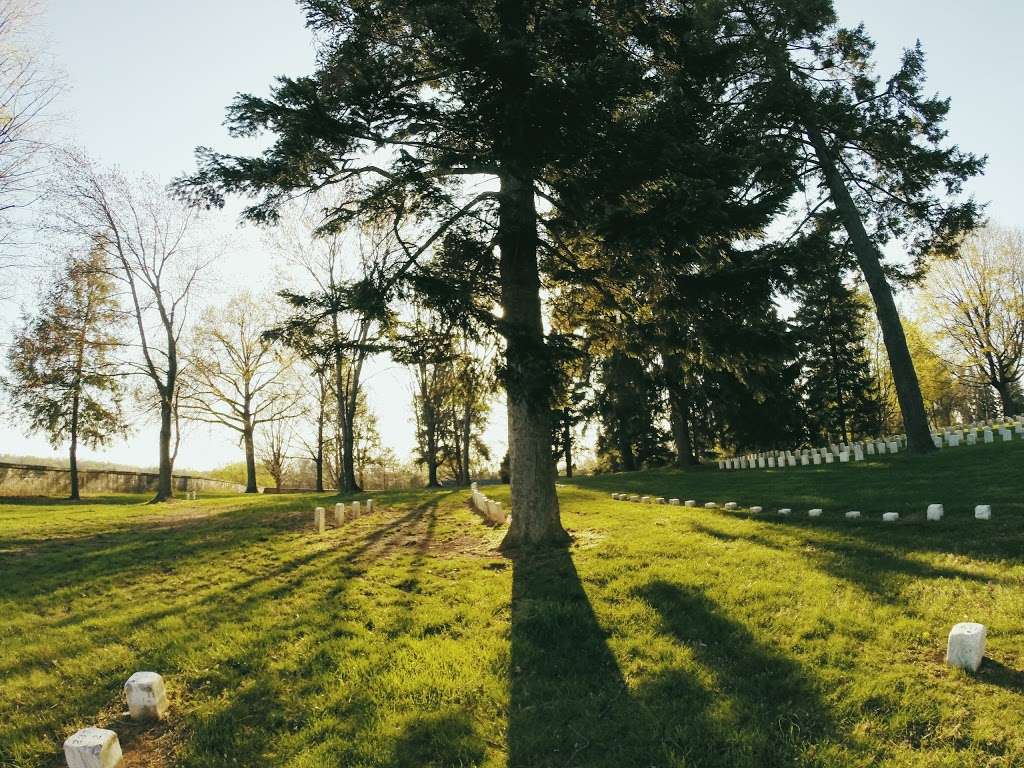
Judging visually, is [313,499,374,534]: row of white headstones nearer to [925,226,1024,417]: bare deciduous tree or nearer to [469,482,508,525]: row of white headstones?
[469,482,508,525]: row of white headstones

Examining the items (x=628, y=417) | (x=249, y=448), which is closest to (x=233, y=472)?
(x=249, y=448)

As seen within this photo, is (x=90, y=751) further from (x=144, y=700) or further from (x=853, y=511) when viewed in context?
Answer: (x=853, y=511)

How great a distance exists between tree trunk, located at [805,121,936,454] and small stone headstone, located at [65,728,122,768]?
1738 cm

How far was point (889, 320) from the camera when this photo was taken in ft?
51.2

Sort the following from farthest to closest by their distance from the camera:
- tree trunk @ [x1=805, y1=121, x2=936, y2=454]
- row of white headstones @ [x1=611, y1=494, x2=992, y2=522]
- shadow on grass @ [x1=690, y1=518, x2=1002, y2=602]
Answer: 1. tree trunk @ [x1=805, y1=121, x2=936, y2=454]
2. row of white headstones @ [x1=611, y1=494, x2=992, y2=522]
3. shadow on grass @ [x1=690, y1=518, x2=1002, y2=602]

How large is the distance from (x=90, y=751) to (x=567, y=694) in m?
3.18

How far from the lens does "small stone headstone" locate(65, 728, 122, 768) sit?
10.9ft

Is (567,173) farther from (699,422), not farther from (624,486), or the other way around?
(699,422)

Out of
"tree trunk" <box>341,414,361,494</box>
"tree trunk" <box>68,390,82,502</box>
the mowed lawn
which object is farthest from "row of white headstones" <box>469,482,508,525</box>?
"tree trunk" <box>68,390,82,502</box>

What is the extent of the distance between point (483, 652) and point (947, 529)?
672 centimetres

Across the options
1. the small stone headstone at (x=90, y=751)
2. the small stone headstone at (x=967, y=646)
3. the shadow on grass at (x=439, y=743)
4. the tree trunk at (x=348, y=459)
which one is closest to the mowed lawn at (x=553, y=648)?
the shadow on grass at (x=439, y=743)

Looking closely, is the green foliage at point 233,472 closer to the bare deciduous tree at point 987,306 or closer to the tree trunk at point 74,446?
the tree trunk at point 74,446

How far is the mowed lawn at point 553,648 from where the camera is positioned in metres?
3.69

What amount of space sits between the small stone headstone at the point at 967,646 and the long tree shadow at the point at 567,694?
246 centimetres
